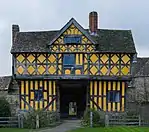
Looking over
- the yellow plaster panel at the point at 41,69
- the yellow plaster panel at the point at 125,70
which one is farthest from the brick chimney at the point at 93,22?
the yellow plaster panel at the point at 41,69

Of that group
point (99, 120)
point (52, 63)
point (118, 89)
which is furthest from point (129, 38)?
point (99, 120)

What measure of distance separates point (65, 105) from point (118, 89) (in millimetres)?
9320

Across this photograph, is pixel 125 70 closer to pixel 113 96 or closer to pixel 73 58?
pixel 113 96

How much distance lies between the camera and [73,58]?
3525 centimetres

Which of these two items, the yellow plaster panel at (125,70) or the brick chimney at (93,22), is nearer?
the yellow plaster panel at (125,70)

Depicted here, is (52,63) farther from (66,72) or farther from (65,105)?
(65,105)

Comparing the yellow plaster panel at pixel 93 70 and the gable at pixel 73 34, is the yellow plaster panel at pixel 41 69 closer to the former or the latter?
the gable at pixel 73 34

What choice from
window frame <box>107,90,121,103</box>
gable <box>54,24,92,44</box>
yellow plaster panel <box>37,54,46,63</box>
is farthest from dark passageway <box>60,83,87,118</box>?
gable <box>54,24,92,44</box>

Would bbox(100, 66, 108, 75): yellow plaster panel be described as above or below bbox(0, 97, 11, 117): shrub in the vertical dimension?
above

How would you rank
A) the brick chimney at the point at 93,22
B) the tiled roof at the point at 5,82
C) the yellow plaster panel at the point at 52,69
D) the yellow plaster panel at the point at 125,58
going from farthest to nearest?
1. the tiled roof at the point at 5,82
2. the brick chimney at the point at 93,22
3. the yellow plaster panel at the point at 125,58
4. the yellow plaster panel at the point at 52,69

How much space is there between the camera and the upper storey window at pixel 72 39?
3541 cm

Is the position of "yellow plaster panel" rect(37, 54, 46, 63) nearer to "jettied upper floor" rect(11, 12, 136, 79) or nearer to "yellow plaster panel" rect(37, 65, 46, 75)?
"jettied upper floor" rect(11, 12, 136, 79)

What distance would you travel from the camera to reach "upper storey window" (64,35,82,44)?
35406 mm

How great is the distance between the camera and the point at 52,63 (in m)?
35.3
